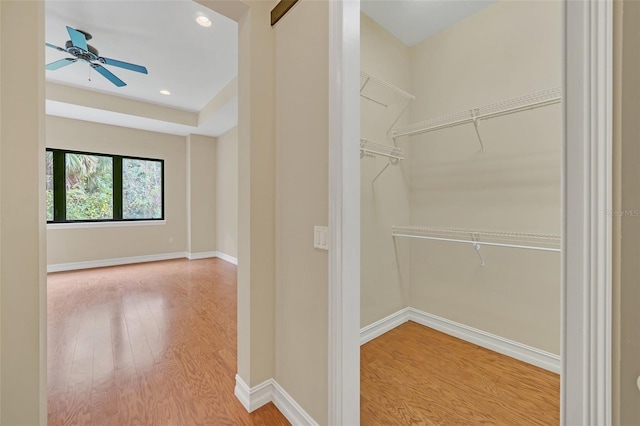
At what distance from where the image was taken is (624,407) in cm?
56

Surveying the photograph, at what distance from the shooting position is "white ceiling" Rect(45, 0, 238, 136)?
254cm

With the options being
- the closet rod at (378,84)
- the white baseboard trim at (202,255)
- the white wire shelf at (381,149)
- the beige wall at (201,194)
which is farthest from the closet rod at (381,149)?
the white baseboard trim at (202,255)

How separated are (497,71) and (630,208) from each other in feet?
7.18

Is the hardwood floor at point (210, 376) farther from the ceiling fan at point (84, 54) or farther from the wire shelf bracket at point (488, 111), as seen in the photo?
the ceiling fan at point (84, 54)

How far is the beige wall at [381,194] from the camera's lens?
2387mm

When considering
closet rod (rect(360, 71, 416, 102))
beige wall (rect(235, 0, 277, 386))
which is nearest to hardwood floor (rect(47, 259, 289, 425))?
beige wall (rect(235, 0, 277, 386))

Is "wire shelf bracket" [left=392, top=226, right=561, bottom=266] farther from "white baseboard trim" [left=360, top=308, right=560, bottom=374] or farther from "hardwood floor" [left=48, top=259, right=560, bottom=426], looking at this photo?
"hardwood floor" [left=48, top=259, right=560, bottom=426]

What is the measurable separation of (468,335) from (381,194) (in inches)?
57.8

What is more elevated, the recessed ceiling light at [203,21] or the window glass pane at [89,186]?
the recessed ceiling light at [203,21]

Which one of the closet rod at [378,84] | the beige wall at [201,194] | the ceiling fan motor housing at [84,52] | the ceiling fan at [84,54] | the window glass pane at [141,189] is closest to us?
the closet rod at [378,84]

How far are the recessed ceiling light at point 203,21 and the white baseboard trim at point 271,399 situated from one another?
10.4 ft

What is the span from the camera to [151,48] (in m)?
3.13

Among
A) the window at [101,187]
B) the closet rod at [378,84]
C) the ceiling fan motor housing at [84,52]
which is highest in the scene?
the ceiling fan motor housing at [84,52]

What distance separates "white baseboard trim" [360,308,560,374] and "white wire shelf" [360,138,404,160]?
1544 millimetres
